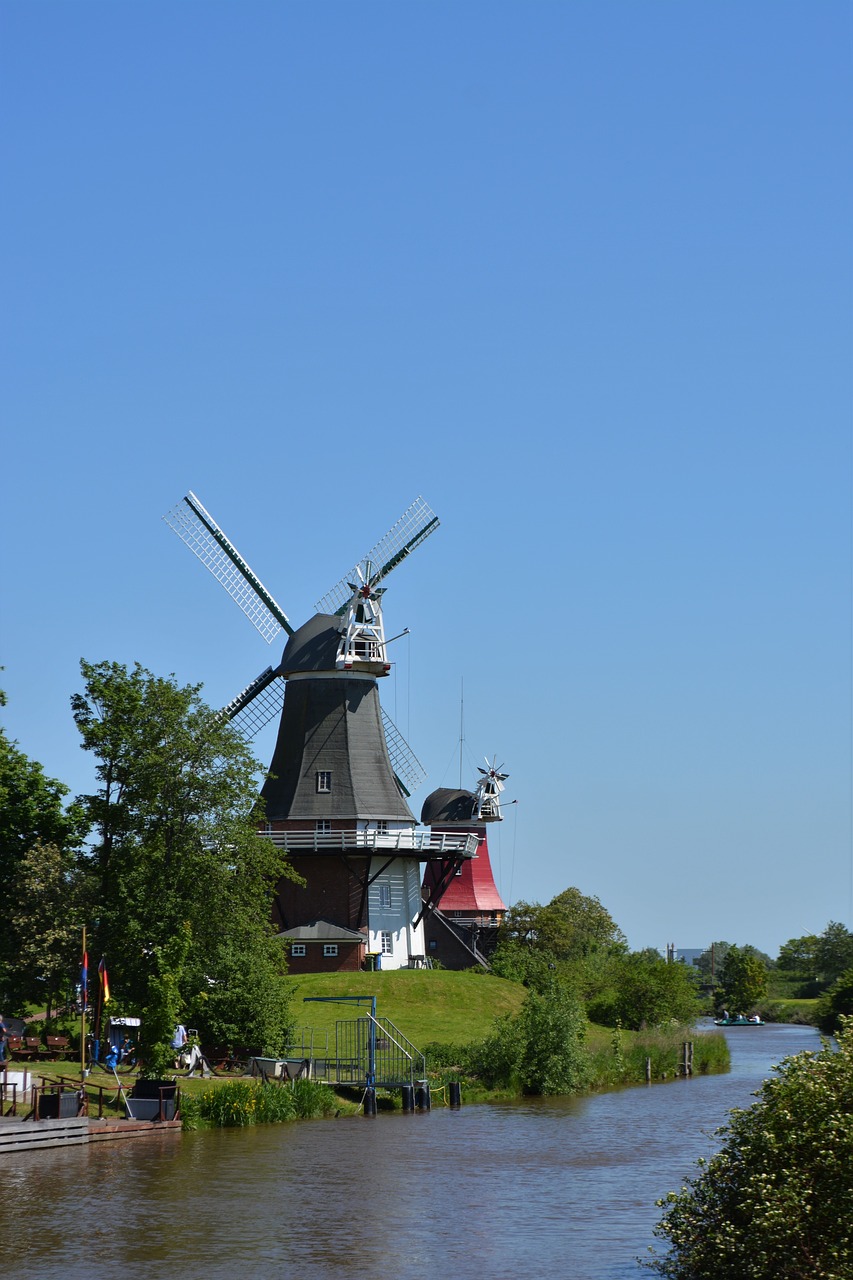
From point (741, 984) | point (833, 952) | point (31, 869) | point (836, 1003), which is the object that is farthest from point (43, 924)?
point (833, 952)

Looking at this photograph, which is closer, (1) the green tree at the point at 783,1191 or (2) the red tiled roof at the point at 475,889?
(1) the green tree at the point at 783,1191

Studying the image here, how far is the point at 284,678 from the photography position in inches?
2717

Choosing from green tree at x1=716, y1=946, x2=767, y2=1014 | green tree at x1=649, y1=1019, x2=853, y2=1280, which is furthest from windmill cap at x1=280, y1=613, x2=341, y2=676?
green tree at x1=716, y1=946, x2=767, y2=1014

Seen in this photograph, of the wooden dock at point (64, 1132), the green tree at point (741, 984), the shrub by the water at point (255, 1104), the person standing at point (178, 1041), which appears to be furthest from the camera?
the green tree at point (741, 984)

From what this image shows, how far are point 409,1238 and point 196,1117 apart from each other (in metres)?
Result: 13.5

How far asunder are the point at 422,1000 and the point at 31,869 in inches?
706

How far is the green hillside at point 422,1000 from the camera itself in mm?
52000

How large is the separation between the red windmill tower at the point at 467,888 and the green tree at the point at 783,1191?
185ft

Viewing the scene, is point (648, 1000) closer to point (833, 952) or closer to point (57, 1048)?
point (57, 1048)

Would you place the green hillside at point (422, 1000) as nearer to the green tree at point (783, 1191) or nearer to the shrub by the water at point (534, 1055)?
the shrub by the water at point (534, 1055)

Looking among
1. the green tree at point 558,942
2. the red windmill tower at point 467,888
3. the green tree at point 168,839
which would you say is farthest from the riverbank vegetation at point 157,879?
the red windmill tower at point 467,888

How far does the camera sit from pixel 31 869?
1829 inches

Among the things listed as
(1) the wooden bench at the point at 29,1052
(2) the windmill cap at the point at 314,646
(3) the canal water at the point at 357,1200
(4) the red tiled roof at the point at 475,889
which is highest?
(2) the windmill cap at the point at 314,646

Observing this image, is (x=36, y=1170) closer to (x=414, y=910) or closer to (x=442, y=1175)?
(x=442, y=1175)
